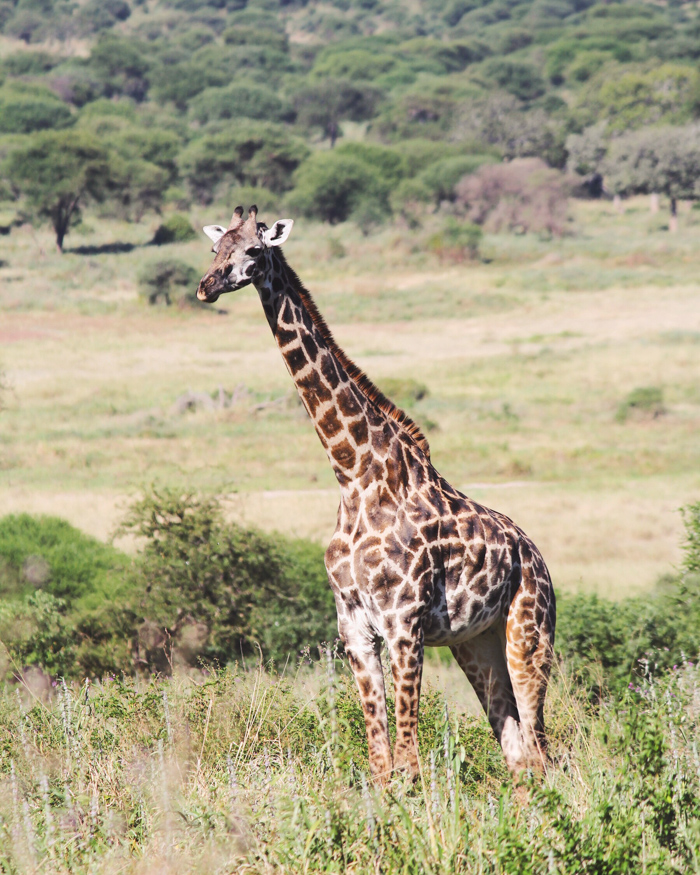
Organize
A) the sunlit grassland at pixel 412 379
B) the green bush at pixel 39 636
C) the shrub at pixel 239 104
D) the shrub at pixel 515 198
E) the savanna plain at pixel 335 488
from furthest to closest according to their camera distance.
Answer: the shrub at pixel 239 104
the shrub at pixel 515 198
the sunlit grassland at pixel 412 379
the green bush at pixel 39 636
the savanna plain at pixel 335 488

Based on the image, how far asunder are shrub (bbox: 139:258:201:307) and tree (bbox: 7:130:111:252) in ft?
48.4

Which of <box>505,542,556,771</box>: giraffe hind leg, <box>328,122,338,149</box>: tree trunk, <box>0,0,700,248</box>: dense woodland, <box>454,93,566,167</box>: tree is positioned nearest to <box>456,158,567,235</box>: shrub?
<box>0,0,700,248</box>: dense woodland

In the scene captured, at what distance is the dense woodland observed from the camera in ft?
247

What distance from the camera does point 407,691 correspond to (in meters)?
6.05

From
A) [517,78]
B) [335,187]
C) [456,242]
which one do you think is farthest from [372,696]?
[517,78]

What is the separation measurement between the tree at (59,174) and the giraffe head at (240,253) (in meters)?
62.4

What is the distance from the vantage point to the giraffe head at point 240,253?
19.0ft

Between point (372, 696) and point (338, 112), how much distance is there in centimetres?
11188

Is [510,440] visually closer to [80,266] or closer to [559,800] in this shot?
[559,800]

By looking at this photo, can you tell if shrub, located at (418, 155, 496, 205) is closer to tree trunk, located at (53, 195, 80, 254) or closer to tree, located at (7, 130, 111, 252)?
tree, located at (7, 130, 111, 252)

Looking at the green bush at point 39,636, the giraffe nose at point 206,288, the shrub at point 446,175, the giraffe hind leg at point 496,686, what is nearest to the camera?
the giraffe nose at point 206,288

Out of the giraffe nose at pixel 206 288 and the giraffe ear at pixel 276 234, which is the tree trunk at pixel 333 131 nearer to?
the giraffe ear at pixel 276 234

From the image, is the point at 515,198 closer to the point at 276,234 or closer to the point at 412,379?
the point at 412,379

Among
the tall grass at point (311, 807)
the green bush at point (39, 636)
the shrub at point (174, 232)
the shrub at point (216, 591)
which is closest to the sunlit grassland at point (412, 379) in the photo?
the shrub at point (216, 591)
